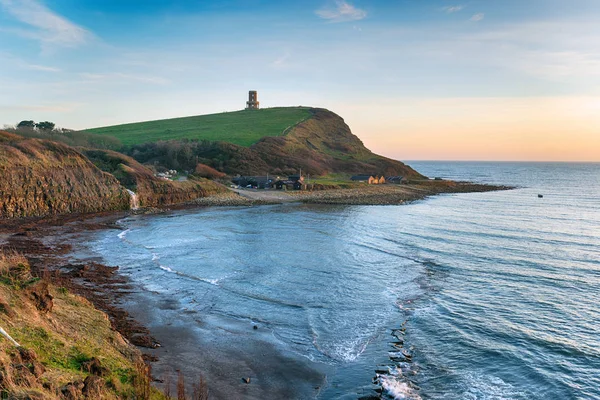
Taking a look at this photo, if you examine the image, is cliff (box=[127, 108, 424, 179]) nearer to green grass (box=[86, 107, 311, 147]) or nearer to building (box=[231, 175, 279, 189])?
green grass (box=[86, 107, 311, 147])

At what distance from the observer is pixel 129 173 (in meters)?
67.6

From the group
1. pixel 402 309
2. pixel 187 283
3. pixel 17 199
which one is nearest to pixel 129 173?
pixel 17 199

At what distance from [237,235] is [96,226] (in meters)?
15.3

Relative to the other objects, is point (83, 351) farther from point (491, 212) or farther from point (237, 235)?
point (491, 212)

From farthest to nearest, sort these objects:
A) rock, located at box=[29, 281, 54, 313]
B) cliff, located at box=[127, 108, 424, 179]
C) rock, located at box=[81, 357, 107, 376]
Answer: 1. cliff, located at box=[127, 108, 424, 179]
2. rock, located at box=[29, 281, 54, 313]
3. rock, located at box=[81, 357, 107, 376]

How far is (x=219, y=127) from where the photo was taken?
151 meters

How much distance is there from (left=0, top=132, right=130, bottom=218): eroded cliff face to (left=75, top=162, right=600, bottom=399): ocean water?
447 inches

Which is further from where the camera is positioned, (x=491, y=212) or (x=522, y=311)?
(x=491, y=212)

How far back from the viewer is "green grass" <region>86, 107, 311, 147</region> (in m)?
134

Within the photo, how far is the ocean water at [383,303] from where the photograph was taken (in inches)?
619

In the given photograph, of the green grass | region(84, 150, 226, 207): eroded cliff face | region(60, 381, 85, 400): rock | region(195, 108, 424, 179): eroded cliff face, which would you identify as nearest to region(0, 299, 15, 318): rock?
region(60, 381, 85, 400): rock

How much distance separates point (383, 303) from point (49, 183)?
4580 cm

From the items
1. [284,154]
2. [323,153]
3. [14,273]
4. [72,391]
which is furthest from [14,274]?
[323,153]

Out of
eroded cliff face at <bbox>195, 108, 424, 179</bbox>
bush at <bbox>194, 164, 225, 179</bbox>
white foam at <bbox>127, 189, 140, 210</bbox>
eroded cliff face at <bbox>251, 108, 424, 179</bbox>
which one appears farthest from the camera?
eroded cliff face at <bbox>251, 108, 424, 179</bbox>
